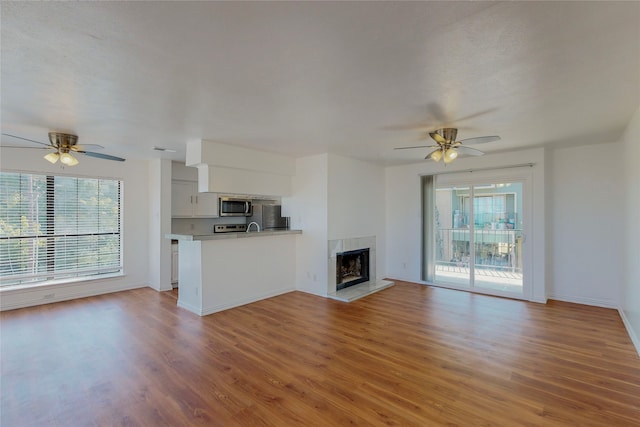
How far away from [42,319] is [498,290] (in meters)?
7.08

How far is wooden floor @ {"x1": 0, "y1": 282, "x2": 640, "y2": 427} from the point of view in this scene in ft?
6.96

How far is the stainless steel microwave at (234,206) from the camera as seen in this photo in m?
6.33

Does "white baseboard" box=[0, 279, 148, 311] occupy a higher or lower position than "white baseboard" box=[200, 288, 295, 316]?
higher

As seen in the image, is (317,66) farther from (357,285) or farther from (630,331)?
(630,331)

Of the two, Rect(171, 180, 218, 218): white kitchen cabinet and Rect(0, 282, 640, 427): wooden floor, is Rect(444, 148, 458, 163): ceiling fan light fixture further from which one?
Rect(171, 180, 218, 218): white kitchen cabinet

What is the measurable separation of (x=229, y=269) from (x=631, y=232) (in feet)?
17.3

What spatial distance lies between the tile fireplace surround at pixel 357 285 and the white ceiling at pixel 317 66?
2359 mm

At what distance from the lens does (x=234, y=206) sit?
6.45 metres

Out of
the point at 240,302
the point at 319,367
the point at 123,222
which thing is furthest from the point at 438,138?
the point at 123,222

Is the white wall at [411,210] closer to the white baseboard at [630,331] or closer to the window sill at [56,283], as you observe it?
the white baseboard at [630,331]

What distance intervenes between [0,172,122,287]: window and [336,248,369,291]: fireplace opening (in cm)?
416

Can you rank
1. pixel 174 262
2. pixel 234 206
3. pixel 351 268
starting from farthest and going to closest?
pixel 234 206 < pixel 351 268 < pixel 174 262

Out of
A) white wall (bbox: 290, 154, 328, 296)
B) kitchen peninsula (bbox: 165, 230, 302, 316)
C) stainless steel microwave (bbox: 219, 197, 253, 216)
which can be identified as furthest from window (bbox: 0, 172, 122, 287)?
white wall (bbox: 290, 154, 328, 296)

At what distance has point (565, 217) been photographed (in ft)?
15.6
